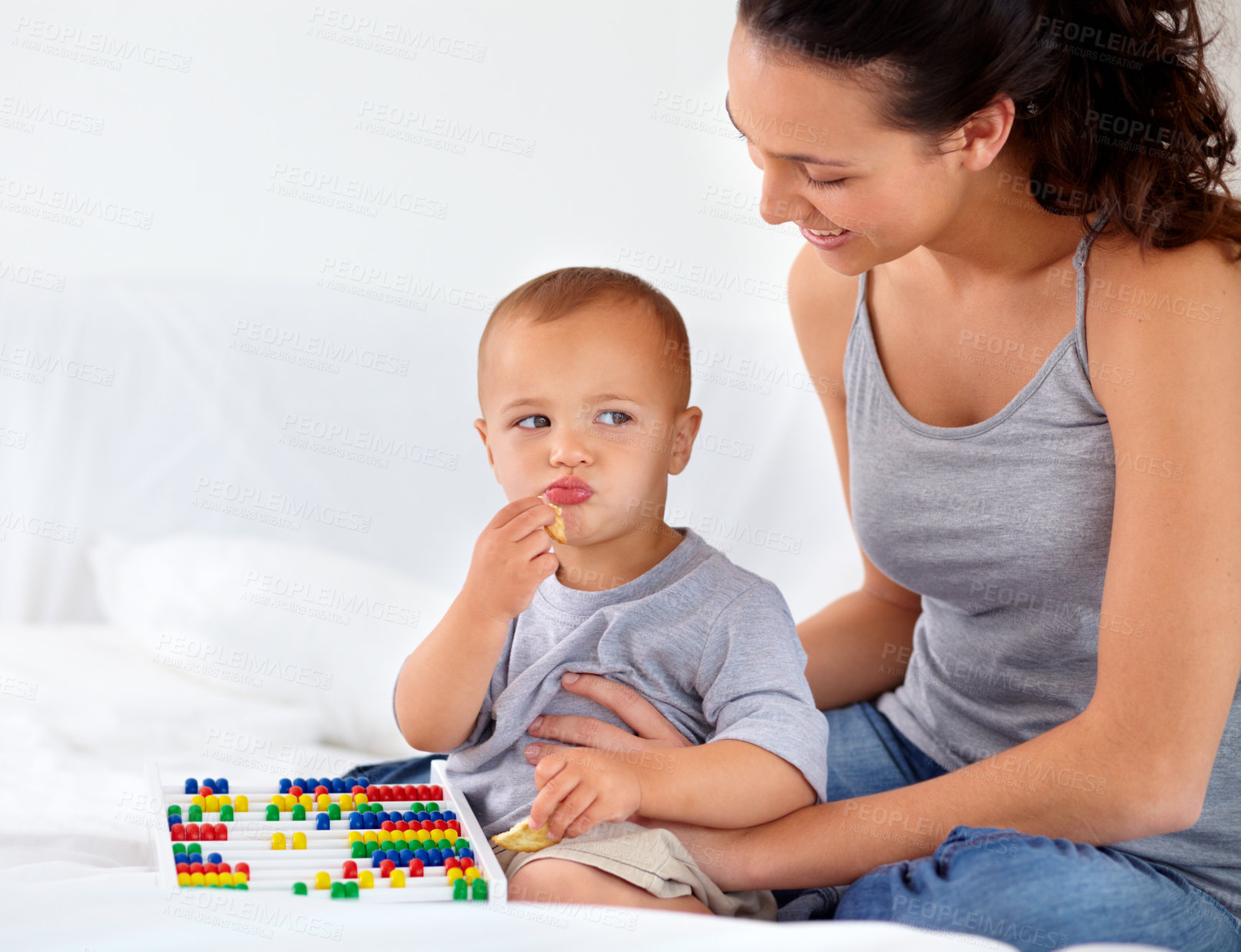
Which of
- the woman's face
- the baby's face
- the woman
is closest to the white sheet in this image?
the woman

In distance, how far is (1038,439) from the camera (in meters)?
1.24

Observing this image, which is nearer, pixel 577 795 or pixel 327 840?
pixel 577 795

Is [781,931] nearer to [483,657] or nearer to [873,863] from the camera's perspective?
[873,863]

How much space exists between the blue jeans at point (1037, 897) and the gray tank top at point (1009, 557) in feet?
0.28

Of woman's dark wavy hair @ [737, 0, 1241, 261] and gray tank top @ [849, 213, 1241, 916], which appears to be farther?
gray tank top @ [849, 213, 1241, 916]

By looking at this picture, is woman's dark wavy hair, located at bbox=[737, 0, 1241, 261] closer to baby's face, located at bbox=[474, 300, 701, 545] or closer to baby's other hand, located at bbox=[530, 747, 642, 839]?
baby's face, located at bbox=[474, 300, 701, 545]

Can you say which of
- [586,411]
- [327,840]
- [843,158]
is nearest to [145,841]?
[327,840]

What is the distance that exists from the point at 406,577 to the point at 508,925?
3.96ft

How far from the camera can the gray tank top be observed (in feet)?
3.94

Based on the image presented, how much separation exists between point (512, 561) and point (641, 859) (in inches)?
12.2

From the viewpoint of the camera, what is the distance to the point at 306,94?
86.4 inches

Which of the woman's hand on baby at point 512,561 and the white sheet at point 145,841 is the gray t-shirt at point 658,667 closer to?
the woman's hand on baby at point 512,561

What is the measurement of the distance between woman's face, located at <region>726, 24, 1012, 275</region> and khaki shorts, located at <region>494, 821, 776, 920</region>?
2.01 feet

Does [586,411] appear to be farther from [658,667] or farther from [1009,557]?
[1009,557]
